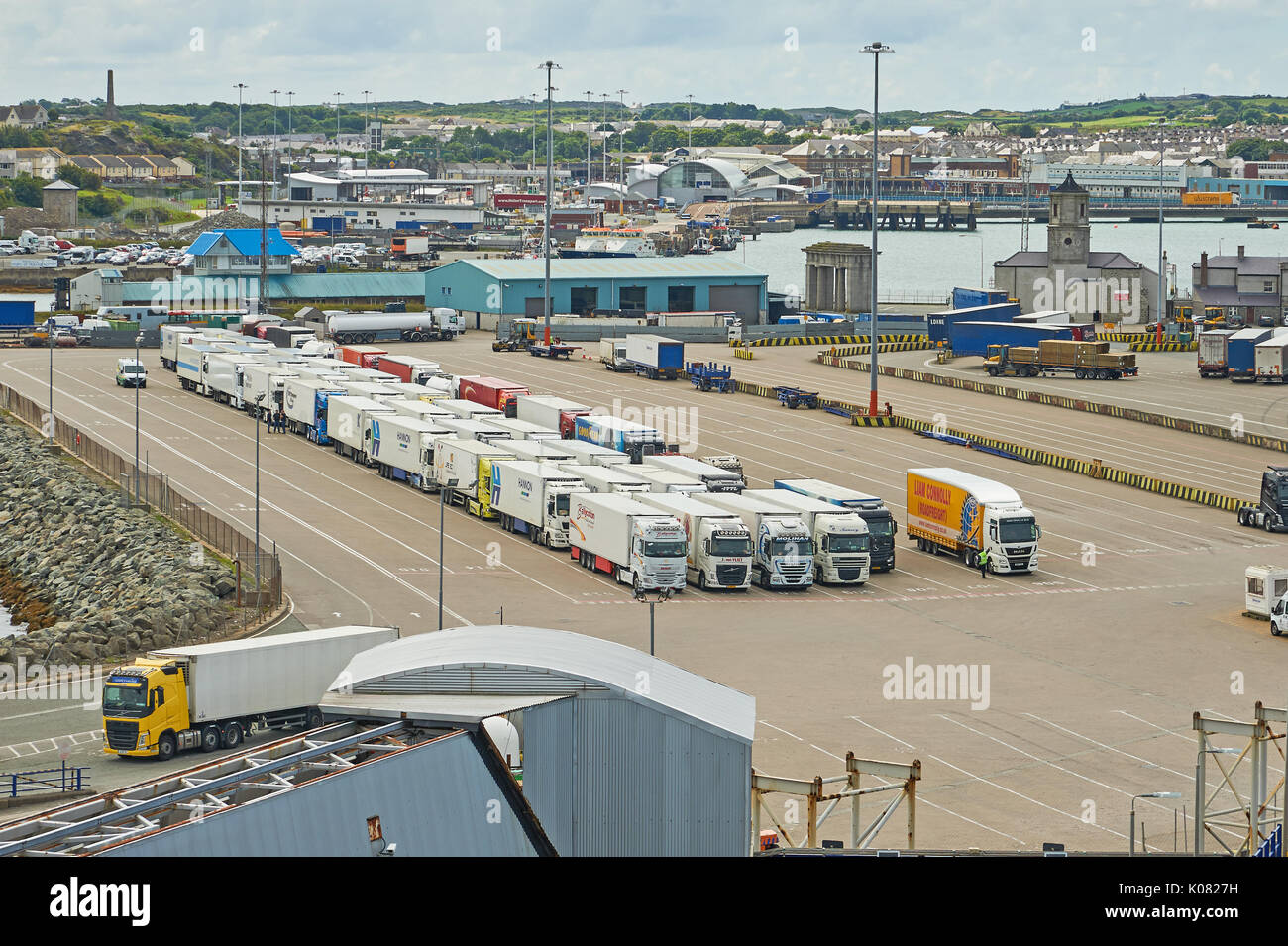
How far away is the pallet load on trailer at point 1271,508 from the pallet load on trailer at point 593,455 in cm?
2323

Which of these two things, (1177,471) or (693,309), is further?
(693,309)

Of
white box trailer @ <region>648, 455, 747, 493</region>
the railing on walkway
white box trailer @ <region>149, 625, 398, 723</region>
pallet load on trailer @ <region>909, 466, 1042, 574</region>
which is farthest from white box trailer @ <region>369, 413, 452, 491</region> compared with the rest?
the railing on walkway

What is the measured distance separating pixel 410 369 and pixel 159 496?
29.4 metres

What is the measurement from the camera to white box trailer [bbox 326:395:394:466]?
74188 millimetres

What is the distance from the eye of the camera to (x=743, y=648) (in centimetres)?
4566

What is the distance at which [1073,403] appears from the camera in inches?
3652

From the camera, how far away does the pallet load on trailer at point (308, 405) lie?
261ft

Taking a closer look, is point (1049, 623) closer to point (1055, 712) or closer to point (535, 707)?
point (1055, 712)

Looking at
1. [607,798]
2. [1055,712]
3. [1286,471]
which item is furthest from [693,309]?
[607,798]

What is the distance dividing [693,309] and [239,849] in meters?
123

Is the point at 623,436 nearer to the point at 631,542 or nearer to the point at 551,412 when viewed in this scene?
the point at 551,412

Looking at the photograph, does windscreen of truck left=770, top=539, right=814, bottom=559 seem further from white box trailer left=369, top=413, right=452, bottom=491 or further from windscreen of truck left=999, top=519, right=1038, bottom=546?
white box trailer left=369, top=413, right=452, bottom=491

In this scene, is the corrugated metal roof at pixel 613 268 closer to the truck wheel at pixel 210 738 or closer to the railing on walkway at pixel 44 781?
the truck wheel at pixel 210 738

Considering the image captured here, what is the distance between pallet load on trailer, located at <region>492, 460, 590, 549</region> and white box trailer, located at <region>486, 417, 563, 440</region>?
6529 mm
